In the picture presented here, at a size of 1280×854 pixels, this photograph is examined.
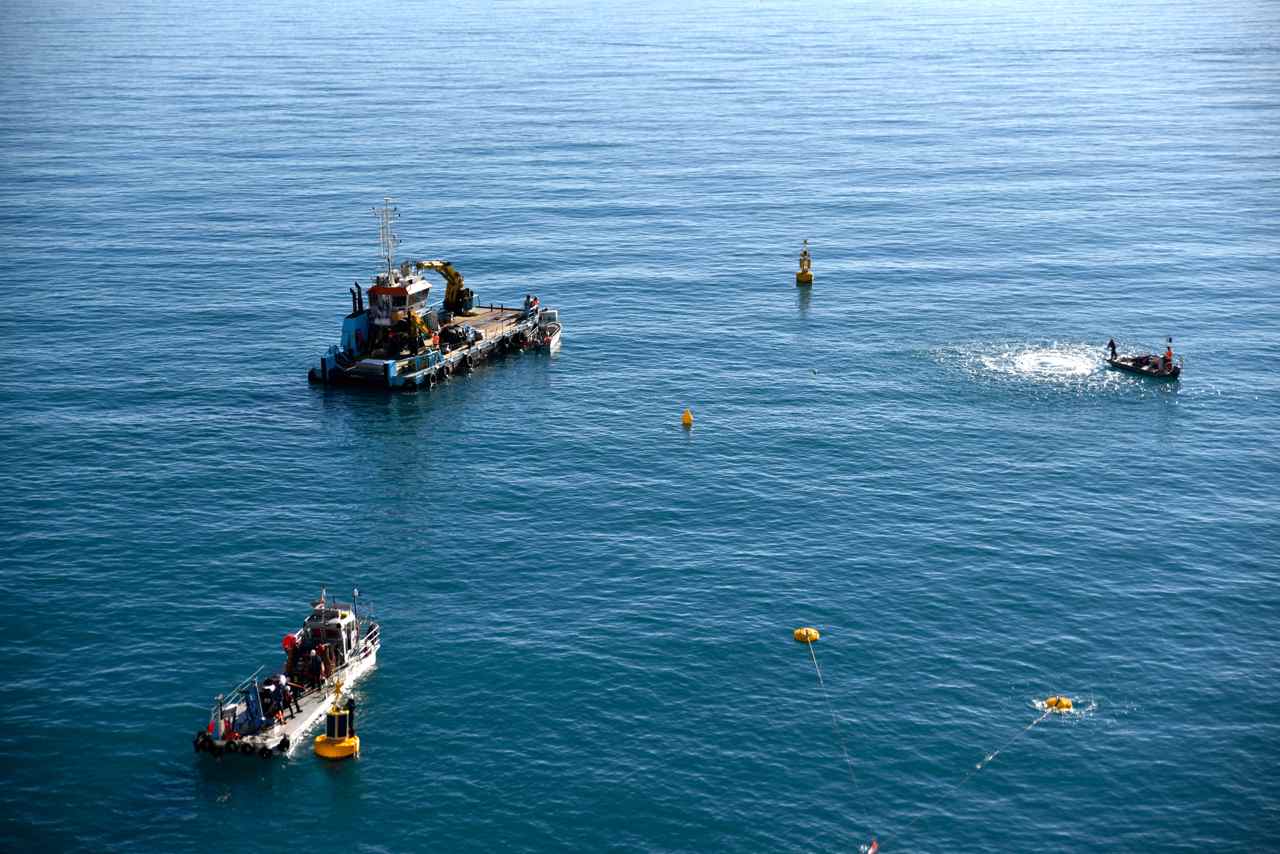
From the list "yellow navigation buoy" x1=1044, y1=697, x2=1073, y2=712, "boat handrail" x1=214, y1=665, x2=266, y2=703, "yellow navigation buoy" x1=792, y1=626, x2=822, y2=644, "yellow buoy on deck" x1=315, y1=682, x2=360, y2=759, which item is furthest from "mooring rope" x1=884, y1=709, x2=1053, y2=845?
"boat handrail" x1=214, y1=665, x2=266, y2=703

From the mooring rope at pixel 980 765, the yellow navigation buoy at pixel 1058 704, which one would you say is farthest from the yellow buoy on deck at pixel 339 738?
the yellow navigation buoy at pixel 1058 704

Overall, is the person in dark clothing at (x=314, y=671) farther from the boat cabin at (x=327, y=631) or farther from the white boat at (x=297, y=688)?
the boat cabin at (x=327, y=631)

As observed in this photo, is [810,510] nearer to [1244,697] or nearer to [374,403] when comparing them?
[1244,697]

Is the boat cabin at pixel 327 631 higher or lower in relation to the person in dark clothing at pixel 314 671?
higher

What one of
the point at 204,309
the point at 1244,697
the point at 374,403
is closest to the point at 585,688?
the point at 1244,697

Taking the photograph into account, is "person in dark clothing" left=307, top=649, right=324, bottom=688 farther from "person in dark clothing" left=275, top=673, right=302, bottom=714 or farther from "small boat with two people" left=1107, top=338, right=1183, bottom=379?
"small boat with two people" left=1107, top=338, right=1183, bottom=379

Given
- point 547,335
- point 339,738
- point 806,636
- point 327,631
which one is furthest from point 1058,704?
point 547,335
